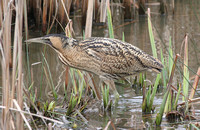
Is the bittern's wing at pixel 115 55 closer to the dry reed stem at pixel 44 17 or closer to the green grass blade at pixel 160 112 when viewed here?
the green grass blade at pixel 160 112

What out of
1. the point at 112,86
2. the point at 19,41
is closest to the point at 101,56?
the point at 112,86

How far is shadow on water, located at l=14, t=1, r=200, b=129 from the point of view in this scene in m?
3.53

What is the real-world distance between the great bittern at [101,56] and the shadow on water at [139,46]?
34 cm

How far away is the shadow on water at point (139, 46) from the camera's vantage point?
3.53 m

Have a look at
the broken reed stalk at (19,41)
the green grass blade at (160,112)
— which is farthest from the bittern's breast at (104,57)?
the broken reed stalk at (19,41)

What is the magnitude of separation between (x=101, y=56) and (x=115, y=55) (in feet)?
0.47

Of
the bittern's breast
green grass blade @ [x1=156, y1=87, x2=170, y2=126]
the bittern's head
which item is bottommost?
green grass blade @ [x1=156, y1=87, x2=170, y2=126]

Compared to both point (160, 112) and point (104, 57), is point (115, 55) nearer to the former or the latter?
point (104, 57)

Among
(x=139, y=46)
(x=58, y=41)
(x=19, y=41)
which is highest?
(x=19, y=41)

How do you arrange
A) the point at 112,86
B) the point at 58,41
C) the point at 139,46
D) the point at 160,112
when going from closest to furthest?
the point at 160,112
the point at 58,41
the point at 112,86
the point at 139,46

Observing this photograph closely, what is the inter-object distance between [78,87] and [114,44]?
63 centimetres

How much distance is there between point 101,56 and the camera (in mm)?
3812

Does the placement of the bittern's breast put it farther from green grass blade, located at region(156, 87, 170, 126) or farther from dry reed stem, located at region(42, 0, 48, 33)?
dry reed stem, located at region(42, 0, 48, 33)

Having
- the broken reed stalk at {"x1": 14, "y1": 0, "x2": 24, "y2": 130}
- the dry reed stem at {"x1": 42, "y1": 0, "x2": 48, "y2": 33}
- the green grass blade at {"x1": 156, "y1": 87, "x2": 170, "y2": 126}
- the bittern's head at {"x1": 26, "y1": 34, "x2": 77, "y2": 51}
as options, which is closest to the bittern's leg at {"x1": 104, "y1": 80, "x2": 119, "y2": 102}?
the bittern's head at {"x1": 26, "y1": 34, "x2": 77, "y2": 51}
